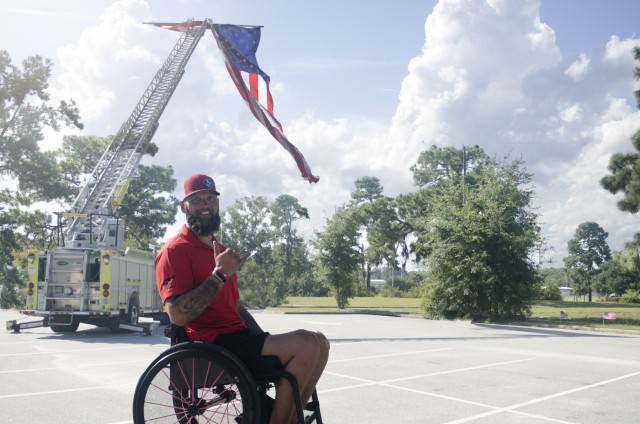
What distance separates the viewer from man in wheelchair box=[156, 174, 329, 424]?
3488 millimetres

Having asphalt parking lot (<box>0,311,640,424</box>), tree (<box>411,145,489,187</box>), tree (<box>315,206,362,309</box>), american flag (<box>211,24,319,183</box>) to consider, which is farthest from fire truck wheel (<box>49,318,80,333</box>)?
tree (<box>411,145,489,187</box>)

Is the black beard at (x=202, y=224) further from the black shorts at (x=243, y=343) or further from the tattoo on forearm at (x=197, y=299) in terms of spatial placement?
the black shorts at (x=243, y=343)

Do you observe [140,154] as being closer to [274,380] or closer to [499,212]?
[499,212]

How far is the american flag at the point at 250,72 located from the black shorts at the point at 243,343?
5.50 metres

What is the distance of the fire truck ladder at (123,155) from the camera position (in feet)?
56.8

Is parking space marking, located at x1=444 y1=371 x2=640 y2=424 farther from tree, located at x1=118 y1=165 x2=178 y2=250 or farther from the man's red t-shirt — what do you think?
tree, located at x1=118 y1=165 x2=178 y2=250

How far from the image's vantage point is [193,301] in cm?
349

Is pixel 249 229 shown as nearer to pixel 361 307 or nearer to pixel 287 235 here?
pixel 287 235

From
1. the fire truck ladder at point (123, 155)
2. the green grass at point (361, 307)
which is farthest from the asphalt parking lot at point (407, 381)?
the green grass at point (361, 307)

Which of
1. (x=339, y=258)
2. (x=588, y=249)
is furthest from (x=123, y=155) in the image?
(x=588, y=249)

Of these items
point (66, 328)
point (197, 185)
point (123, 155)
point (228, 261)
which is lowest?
point (66, 328)

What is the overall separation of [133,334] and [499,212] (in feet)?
46.7

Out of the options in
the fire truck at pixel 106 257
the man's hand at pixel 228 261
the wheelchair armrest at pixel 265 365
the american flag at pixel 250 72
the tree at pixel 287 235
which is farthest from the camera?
the tree at pixel 287 235

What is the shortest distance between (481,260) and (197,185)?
20.2m
